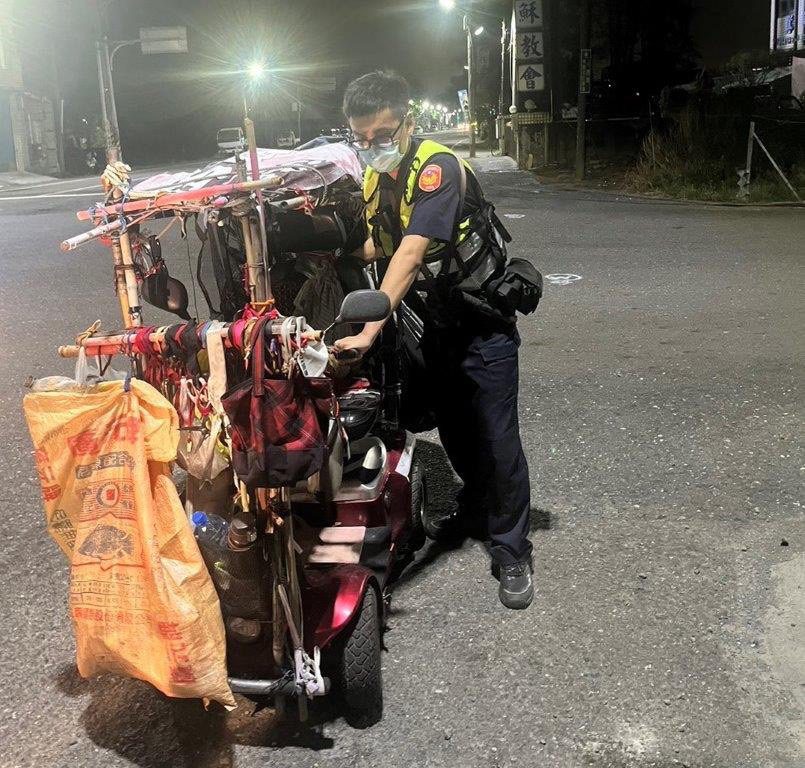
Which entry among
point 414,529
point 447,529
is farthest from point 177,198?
point 447,529

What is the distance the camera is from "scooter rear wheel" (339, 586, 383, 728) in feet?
8.57

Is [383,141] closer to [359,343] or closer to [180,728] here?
[359,343]

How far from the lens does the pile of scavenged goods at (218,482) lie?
2.18 metres

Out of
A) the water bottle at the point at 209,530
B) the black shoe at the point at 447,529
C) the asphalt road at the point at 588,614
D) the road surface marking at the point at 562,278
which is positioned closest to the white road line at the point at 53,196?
the road surface marking at the point at 562,278

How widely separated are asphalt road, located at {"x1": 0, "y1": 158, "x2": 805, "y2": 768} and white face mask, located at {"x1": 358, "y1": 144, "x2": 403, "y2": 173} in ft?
5.60

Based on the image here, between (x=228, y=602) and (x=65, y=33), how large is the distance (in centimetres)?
5057

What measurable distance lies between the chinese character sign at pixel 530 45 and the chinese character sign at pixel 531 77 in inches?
11.6

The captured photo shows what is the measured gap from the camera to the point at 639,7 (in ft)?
102

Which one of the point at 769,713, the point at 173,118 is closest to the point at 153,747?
the point at 769,713

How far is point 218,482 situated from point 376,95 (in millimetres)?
1533

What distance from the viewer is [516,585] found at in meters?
3.38

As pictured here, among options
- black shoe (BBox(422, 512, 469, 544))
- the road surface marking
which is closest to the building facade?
the road surface marking

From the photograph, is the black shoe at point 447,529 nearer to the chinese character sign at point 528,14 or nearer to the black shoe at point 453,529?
the black shoe at point 453,529

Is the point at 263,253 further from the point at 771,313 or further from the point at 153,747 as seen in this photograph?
the point at 771,313
